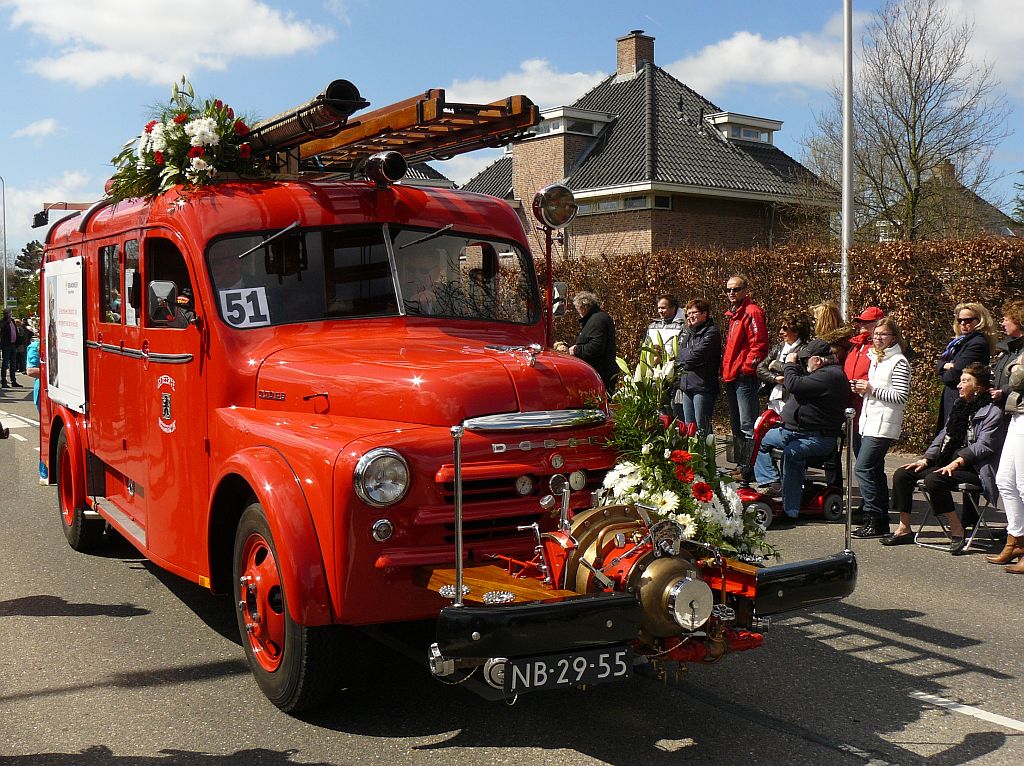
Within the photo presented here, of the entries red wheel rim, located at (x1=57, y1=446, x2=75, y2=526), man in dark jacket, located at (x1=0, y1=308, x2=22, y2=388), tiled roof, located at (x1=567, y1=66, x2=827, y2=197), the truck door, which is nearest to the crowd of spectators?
the truck door

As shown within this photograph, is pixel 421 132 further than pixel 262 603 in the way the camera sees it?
Yes

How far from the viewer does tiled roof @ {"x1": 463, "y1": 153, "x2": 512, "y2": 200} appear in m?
37.4

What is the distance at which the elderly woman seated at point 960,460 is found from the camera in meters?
7.95

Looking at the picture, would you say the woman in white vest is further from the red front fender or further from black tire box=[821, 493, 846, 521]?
the red front fender

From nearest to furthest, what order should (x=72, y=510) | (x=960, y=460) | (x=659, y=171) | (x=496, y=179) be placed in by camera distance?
(x=72, y=510) → (x=960, y=460) → (x=659, y=171) → (x=496, y=179)

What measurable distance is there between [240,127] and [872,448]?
5382 mm

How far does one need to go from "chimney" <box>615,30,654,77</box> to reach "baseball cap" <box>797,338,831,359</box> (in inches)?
1167


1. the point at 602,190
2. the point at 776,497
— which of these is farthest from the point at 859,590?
the point at 602,190

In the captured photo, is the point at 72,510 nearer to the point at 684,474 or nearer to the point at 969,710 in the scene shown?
the point at 684,474

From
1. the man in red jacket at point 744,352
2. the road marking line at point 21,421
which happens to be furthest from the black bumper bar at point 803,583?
the road marking line at point 21,421

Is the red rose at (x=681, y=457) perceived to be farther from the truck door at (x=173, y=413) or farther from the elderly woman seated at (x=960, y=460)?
the elderly woman seated at (x=960, y=460)

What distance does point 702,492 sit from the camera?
165 inches

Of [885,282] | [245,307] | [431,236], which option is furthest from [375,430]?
[885,282]

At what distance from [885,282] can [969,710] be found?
29.5 feet
